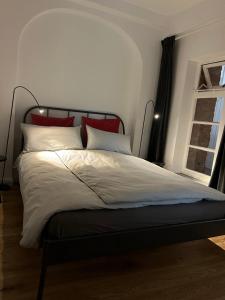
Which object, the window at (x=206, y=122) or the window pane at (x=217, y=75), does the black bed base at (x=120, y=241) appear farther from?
the window pane at (x=217, y=75)

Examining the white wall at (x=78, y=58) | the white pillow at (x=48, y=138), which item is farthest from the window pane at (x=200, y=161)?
the white pillow at (x=48, y=138)

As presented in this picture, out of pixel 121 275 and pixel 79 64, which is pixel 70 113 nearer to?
pixel 79 64

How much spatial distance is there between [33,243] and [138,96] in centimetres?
285

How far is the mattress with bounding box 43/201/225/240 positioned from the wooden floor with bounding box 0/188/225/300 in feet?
1.29

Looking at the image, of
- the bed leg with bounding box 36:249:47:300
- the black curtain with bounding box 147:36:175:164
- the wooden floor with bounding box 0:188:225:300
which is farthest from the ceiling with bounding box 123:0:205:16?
the bed leg with bounding box 36:249:47:300

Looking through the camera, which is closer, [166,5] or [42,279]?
[42,279]

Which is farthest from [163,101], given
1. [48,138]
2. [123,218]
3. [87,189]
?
[123,218]

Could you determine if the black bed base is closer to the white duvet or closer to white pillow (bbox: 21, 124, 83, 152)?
the white duvet

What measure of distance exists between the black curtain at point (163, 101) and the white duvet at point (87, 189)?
1309mm

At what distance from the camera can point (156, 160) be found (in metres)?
3.85

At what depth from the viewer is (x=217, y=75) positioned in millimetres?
3432

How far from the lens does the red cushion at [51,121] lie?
3236 mm

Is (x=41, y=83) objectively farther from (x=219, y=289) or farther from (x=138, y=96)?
(x=219, y=289)

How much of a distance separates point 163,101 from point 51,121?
1634 mm
